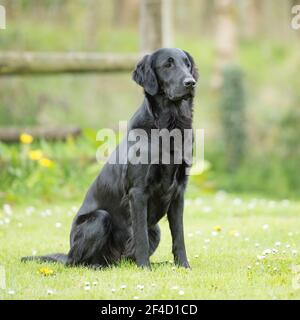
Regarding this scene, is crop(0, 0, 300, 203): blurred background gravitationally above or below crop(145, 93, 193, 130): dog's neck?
above

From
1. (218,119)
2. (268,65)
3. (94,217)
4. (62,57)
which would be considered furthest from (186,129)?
(268,65)

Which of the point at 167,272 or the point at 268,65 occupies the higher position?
the point at 268,65

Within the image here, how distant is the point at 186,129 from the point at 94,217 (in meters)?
0.93

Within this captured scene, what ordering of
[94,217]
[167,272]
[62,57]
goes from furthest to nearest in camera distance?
[62,57] < [94,217] < [167,272]

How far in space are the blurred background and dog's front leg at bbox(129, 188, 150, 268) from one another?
3.98 metres

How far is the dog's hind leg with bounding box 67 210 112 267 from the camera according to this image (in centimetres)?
463

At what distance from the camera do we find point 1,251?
545 cm

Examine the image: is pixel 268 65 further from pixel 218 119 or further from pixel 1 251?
pixel 1 251

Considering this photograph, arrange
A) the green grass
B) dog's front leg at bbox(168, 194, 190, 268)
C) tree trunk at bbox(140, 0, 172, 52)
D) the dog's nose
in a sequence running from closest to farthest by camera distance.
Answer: the green grass < the dog's nose < dog's front leg at bbox(168, 194, 190, 268) < tree trunk at bbox(140, 0, 172, 52)

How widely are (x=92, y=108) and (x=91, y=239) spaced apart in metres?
8.52

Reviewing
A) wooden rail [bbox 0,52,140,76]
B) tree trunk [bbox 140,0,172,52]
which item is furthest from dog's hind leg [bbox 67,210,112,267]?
tree trunk [bbox 140,0,172,52]

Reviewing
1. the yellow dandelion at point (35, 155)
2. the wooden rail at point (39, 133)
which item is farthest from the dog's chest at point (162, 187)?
the wooden rail at point (39, 133)

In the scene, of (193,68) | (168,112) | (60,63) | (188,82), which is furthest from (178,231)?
(60,63)

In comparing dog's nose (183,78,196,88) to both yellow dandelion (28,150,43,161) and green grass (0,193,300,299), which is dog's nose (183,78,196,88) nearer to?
green grass (0,193,300,299)
